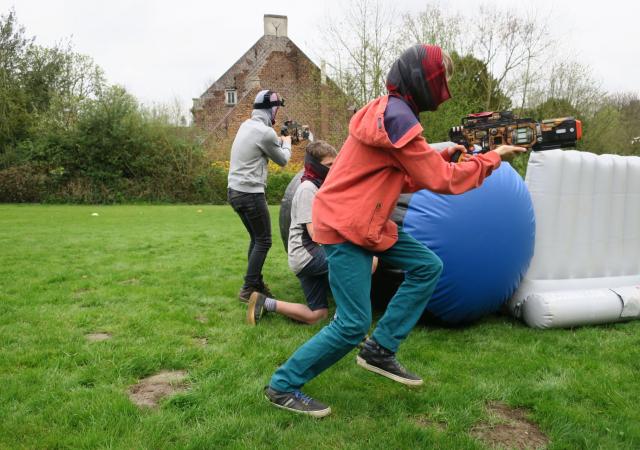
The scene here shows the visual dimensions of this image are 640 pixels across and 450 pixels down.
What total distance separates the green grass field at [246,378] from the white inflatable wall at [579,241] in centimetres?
20

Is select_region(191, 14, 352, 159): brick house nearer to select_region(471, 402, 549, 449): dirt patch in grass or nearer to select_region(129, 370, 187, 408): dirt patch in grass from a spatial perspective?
select_region(129, 370, 187, 408): dirt patch in grass

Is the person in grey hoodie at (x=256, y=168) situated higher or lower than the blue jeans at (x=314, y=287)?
higher

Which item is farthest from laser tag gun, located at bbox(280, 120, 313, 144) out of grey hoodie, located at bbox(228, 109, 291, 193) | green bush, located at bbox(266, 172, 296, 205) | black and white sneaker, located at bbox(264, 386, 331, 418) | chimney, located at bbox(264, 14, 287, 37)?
chimney, located at bbox(264, 14, 287, 37)

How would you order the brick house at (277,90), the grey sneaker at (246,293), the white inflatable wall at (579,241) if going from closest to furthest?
the white inflatable wall at (579,241), the grey sneaker at (246,293), the brick house at (277,90)

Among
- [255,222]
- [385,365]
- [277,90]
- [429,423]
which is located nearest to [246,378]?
[385,365]

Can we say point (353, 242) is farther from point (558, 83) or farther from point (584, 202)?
point (558, 83)

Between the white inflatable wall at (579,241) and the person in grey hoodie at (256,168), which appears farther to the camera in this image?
the person in grey hoodie at (256,168)

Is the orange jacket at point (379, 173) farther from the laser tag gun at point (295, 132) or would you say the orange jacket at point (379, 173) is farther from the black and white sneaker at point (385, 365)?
the laser tag gun at point (295, 132)

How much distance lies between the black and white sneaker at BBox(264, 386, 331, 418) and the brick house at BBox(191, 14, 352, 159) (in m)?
19.6

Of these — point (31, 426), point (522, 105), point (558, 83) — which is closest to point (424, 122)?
point (522, 105)

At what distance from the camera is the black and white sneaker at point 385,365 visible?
3392mm

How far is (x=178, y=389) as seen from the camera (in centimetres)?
345

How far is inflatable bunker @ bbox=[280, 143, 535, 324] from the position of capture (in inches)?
167

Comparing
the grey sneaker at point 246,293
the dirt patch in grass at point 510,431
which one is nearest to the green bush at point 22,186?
the grey sneaker at point 246,293
